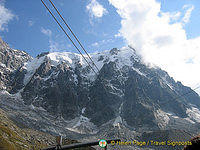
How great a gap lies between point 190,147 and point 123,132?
17315 centimetres

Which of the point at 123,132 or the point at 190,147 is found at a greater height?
the point at 123,132

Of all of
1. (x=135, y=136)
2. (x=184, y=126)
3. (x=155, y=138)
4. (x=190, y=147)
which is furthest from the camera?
(x=184, y=126)

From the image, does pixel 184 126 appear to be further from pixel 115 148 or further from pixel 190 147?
pixel 190 147

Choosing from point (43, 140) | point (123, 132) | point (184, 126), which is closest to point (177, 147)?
point (123, 132)

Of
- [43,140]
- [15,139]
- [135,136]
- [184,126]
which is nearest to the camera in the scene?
[15,139]

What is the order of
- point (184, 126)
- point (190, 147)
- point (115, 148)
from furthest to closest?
1. point (184, 126)
2. point (115, 148)
3. point (190, 147)

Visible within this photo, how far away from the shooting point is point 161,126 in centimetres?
19725

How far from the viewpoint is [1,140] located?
3305 inches

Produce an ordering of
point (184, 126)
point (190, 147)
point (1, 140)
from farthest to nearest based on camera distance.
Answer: point (184, 126), point (1, 140), point (190, 147)

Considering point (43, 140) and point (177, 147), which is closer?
point (43, 140)

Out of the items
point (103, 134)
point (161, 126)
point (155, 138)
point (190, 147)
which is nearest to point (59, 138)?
point (190, 147)

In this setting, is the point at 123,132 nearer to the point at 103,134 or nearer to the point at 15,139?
the point at 103,134

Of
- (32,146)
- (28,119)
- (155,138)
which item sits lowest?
(32,146)

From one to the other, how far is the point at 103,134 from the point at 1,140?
371 feet
